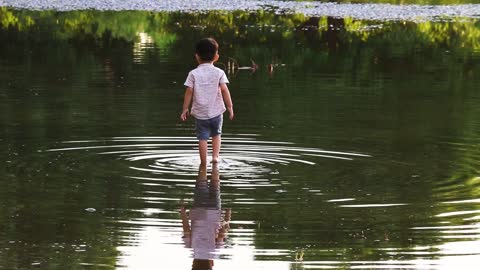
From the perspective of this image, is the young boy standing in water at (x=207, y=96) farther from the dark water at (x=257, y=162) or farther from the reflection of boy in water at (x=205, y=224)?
the reflection of boy in water at (x=205, y=224)

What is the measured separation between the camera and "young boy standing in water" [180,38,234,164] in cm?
1345

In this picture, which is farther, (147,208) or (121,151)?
(121,151)

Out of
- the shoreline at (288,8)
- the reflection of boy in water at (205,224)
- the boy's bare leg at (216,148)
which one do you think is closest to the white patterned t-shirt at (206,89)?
the boy's bare leg at (216,148)

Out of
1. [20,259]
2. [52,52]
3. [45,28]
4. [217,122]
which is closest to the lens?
[20,259]

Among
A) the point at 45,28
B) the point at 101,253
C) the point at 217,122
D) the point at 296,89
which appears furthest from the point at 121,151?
the point at 45,28

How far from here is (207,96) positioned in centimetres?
1358

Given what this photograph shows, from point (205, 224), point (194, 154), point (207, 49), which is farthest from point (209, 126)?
point (205, 224)

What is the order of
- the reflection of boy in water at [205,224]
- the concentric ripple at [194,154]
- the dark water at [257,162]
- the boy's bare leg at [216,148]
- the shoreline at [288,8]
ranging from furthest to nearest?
the shoreline at [288,8], the boy's bare leg at [216,148], the concentric ripple at [194,154], the dark water at [257,162], the reflection of boy in water at [205,224]

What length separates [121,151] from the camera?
46.1 ft

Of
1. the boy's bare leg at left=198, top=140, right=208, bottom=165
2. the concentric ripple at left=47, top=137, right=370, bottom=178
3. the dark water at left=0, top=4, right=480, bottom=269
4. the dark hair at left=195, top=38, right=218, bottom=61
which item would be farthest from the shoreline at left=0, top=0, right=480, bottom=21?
the boy's bare leg at left=198, top=140, right=208, bottom=165

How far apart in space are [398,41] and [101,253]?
2604 cm

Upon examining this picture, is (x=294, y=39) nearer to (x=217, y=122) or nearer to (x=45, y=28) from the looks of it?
(x=45, y=28)

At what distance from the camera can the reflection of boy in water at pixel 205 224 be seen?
895cm

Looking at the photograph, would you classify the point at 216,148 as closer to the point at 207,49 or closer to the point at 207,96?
the point at 207,96
